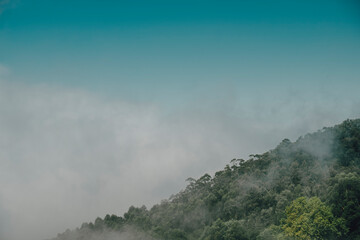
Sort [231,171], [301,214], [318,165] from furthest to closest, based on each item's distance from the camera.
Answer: [231,171] < [318,165] < [301,214]

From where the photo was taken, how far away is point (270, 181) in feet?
266

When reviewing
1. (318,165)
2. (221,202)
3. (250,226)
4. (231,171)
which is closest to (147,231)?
(221,202)

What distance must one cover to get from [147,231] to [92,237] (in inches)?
746

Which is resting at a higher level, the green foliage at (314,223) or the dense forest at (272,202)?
the dense forest at (272,202)

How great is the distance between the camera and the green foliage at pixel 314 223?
50.9 m

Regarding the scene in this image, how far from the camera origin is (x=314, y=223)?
51.5 m

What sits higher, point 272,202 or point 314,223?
point 272,202

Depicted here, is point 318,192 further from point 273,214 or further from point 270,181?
point 270,181

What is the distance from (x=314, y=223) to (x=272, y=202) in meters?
21.5

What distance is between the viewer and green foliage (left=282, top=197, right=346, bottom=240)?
50.9 m

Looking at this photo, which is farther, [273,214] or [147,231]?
[147,231]

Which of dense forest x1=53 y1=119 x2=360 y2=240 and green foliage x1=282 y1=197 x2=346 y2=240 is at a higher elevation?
dense forest x1=53 y1=119 x2=360 y2=240

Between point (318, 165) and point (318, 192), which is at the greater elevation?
point (318, 165)

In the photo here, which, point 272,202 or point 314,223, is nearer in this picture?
point 314,223
